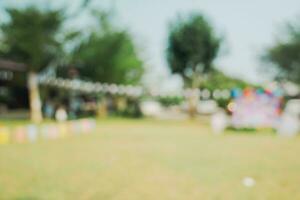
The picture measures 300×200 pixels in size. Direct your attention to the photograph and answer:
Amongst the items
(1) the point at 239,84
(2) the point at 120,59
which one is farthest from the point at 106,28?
(1) the point at 239,84

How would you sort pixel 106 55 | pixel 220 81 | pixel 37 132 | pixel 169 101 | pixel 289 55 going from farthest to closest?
pixel 169 101 → pixel 220 81 → pixel 106 55 → pixel 289 55 → pixel 37 132

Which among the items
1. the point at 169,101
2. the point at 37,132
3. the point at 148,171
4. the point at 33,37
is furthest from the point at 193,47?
the point at 169,101

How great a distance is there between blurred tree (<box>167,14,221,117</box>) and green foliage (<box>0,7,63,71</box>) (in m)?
12.5

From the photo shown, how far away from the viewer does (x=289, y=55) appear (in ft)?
126

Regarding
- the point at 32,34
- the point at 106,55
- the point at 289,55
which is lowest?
the point at 289,55

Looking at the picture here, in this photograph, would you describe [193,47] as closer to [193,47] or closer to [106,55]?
[193,47]

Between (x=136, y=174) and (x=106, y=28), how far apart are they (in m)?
30.6

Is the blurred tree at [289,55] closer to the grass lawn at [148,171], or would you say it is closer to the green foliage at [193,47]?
the green foliage at [193,47]

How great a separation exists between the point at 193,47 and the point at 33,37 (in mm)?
15642

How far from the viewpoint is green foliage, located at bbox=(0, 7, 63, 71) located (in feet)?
99.8

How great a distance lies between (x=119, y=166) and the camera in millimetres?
10461

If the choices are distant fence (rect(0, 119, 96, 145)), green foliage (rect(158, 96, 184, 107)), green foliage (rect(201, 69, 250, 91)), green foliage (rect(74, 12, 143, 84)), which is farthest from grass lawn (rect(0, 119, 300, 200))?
green foliage (rect(158, 96, 184, 107))

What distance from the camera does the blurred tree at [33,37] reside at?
30438 millimetres

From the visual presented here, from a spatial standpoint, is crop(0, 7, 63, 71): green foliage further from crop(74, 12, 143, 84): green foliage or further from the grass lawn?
the grass lawn
